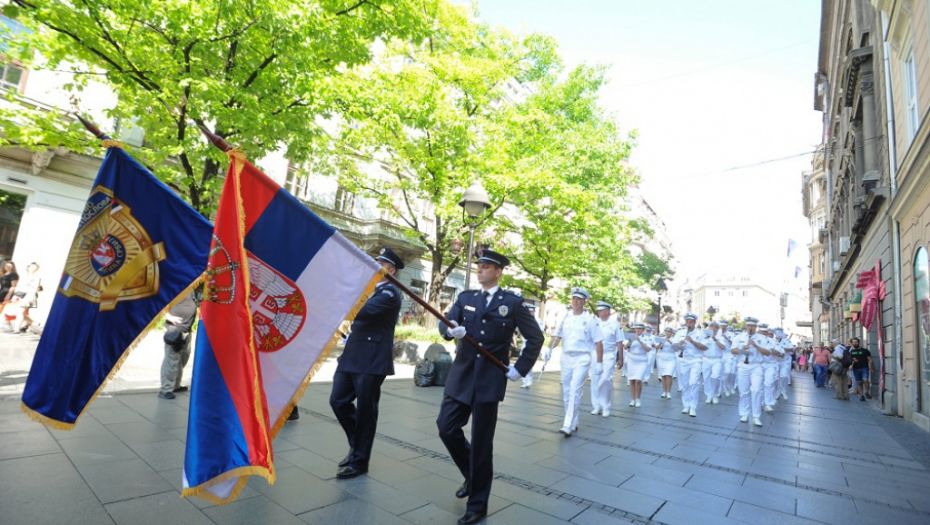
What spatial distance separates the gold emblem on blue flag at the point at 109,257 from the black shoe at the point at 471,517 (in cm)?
287

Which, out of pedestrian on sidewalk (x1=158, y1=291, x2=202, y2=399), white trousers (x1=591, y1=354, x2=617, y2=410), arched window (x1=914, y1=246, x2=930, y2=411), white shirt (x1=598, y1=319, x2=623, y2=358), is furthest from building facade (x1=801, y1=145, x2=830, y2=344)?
pedestrian on sidewalk (x1=158, y1=291, x2=202, y2=399)

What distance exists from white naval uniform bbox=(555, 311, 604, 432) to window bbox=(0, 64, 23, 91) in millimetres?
17968

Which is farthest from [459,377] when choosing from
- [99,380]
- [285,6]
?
[285,6]

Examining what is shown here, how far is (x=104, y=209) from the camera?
3.79 m

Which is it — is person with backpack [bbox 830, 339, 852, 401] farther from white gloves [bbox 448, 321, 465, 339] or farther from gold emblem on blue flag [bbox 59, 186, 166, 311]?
gold emblem on blue flag [bbox 59, 186, 166, 311]

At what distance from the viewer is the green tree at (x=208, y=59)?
30.0ft

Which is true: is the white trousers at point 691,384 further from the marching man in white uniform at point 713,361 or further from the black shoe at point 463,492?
the black shoe at point 463,492

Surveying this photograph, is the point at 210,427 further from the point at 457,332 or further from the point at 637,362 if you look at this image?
the point at 637,362

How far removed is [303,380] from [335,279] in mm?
762

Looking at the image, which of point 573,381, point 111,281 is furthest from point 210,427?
point 573,381

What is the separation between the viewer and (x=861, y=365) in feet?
55.8

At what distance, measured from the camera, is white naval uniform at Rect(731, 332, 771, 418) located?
967cm

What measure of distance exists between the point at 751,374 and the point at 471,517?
833 centimetres

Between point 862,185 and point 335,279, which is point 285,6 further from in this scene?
point 862,185
